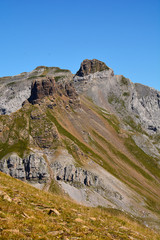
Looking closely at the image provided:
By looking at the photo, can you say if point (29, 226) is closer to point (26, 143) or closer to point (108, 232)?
point (108, 232)

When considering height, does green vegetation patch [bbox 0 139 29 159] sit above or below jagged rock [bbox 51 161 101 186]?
above

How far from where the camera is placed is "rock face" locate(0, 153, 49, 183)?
17362 cm

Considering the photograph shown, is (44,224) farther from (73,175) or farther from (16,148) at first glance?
(16,148)

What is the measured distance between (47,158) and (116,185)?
5835 centimetres

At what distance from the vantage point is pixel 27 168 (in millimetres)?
177000

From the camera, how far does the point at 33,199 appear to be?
22.5m

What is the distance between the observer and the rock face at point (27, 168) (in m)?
174

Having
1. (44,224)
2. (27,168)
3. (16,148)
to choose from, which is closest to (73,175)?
(27,168)

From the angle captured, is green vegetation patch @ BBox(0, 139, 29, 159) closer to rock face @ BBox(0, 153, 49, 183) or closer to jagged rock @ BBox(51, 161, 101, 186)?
rock face @ BBox(0, 153, 49, 183)

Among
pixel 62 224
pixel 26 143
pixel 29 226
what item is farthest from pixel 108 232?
pixel 26 143

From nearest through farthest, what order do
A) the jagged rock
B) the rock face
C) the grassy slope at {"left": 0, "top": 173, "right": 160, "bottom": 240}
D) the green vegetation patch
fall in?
the grassy slope at {"left": 0, "top": 173, "right": 160, "bottom": 240}, the rock face, the jagged rock, the green vegetation patch

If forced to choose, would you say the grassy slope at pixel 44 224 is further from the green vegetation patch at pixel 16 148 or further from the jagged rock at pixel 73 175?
the green vegetation patch at pixel 16 148

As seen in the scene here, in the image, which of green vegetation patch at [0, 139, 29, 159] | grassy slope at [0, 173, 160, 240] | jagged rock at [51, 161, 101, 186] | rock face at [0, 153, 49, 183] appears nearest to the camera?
grassy slope at [0, 173, 160, 240]

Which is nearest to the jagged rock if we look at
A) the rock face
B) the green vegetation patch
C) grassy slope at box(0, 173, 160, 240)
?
the rock face
